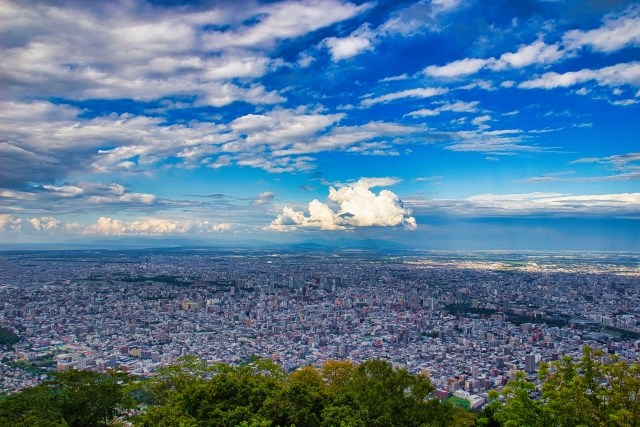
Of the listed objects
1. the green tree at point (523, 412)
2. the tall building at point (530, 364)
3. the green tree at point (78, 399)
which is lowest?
the tall building at point (530, 364)

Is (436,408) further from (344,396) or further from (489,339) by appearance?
(489,339)

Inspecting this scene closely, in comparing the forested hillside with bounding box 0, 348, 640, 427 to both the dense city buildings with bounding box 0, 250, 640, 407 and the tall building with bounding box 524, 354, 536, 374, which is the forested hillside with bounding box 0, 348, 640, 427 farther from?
the tall building with bounding box 524, 354, 536, 374

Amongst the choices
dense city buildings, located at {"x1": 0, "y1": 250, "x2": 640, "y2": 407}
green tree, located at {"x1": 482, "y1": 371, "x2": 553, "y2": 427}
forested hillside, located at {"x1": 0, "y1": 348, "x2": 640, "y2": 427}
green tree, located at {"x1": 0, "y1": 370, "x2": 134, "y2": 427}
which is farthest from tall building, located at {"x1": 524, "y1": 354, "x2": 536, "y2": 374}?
green tree, located at {"x1": 0, "y1": 370, "x2": 134, "y2": 427}

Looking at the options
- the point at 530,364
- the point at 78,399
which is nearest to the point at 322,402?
the point at 78,399

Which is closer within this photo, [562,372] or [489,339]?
[562,372]

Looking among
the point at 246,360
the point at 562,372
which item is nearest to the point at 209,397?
the point at 562,372

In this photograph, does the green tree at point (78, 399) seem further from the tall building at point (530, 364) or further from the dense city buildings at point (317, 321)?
the tall building at point (530, 364)

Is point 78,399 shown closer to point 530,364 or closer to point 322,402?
point 322,402

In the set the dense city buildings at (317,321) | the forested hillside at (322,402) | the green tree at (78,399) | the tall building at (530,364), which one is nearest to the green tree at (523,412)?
the forested hillside at (322,402)
